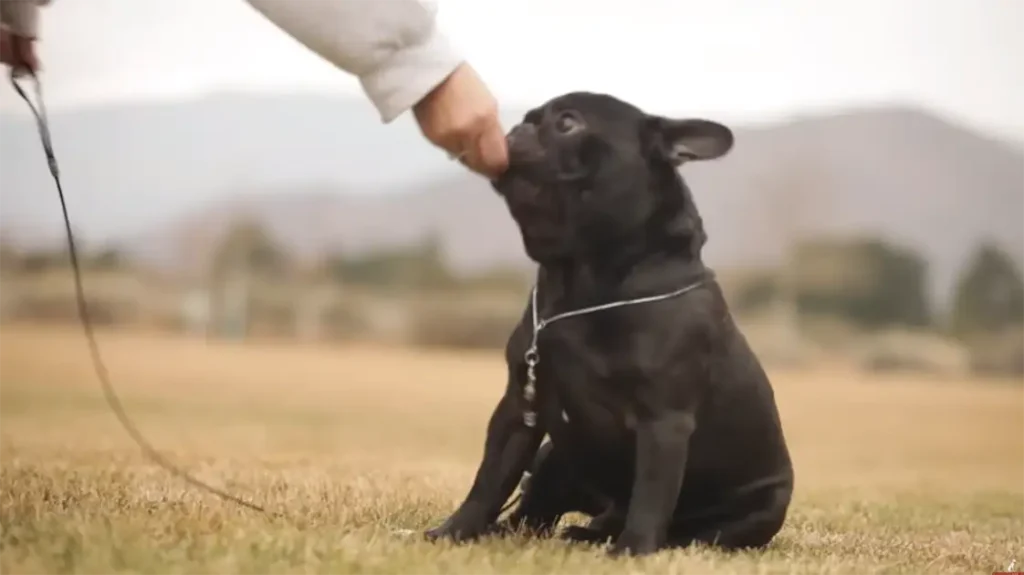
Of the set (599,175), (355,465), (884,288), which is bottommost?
(355,465)

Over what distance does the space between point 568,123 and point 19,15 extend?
0.56m

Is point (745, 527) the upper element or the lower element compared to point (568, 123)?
lower

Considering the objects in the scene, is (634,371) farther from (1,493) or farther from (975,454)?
(975,454)

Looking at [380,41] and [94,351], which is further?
[94,351]

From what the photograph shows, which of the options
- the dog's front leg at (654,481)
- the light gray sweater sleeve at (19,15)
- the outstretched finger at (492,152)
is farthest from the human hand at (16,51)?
the dog's front leg at (654,481)

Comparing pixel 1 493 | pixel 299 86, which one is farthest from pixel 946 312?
pixel 1 493

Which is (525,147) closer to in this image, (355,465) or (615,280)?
(615,280)

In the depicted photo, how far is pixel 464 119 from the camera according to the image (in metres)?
1.08

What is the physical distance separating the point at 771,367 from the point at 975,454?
1.49ft

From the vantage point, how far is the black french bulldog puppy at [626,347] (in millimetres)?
1168

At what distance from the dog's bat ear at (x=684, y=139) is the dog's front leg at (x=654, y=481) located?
27 cm

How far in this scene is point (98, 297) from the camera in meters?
2.57

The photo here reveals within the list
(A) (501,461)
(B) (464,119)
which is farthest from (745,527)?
(B) (464,119)

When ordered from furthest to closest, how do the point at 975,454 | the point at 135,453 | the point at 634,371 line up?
the point at 975,454
the point at 135,453
the point at 634,371
